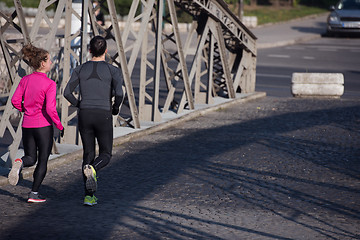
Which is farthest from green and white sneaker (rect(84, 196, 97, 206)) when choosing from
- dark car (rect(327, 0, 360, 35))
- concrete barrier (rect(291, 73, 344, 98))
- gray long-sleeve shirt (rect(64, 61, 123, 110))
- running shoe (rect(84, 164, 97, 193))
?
dark car (rect(327, 0, 360, 35))

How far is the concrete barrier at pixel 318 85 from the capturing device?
62.1 feet

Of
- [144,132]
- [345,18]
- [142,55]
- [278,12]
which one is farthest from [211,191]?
[278,12]

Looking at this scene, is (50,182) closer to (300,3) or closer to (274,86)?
(274,86)

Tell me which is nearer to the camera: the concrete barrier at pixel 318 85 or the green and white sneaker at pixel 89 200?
the green and white sneaker at pixel 89 200

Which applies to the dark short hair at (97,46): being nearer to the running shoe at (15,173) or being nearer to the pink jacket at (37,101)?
the pink jacket at (37,101)

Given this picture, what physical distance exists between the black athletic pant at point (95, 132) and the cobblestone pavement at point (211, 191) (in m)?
0.46

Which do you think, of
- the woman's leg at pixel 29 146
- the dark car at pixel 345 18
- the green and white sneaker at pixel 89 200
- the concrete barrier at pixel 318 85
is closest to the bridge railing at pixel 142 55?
the concrete barrier at pixel 318 85

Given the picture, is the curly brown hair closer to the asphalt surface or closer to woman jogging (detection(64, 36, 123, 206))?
woman jogging (detection(64, 36, 123, 206))

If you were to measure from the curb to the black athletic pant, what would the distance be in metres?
1.35

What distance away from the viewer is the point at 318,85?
19156mm

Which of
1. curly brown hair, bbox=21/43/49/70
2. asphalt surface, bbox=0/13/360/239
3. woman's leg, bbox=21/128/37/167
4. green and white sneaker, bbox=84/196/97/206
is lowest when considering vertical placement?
asphalt surface, bbox=0/13/360/239

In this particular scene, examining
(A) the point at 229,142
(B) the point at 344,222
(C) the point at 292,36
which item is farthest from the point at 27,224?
(C) the point at 292,36

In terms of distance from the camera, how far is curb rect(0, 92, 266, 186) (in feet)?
29.9

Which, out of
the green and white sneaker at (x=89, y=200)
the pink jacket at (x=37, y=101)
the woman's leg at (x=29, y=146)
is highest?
the pink jacket at (x=37, y=101)
